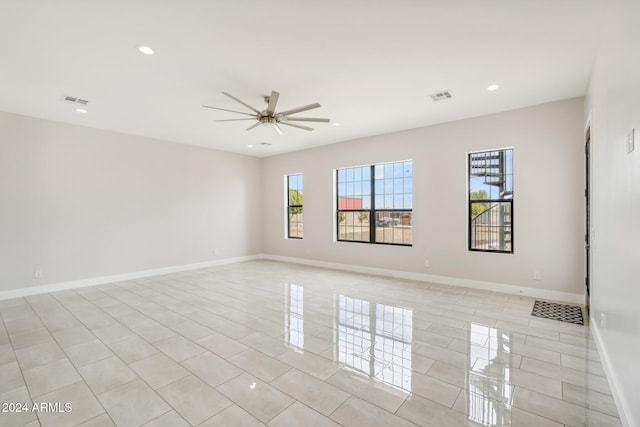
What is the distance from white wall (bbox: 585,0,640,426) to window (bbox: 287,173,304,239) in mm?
5883

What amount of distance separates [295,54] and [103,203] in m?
4.83

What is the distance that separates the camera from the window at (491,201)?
4742 millimetres

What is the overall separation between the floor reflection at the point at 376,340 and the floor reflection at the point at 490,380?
1.53ft

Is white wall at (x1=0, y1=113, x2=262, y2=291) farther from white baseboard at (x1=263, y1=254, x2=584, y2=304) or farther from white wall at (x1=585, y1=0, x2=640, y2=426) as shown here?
white wall at (x1=585, y1=0, x2=640, y2=426)

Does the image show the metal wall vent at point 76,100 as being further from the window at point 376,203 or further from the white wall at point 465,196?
the window at point 376,203

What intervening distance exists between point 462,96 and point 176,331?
4666 millimetres

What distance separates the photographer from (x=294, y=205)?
8.00 metres

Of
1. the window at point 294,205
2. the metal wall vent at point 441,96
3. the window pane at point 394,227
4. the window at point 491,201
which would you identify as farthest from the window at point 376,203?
the metal wall vent at point 441,96

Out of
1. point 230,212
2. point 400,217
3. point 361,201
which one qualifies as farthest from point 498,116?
point 230,212

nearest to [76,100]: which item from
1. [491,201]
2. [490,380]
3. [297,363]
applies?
[297,363]

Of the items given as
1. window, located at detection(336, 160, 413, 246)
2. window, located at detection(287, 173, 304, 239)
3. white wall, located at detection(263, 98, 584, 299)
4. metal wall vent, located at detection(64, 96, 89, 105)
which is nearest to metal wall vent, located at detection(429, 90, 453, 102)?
white wall, located at detection(263, 98, 584, 299)

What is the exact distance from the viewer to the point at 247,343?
118 inches

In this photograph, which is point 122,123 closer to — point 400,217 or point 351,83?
point 351,83

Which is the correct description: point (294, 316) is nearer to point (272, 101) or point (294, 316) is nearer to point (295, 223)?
point (272, 101)
